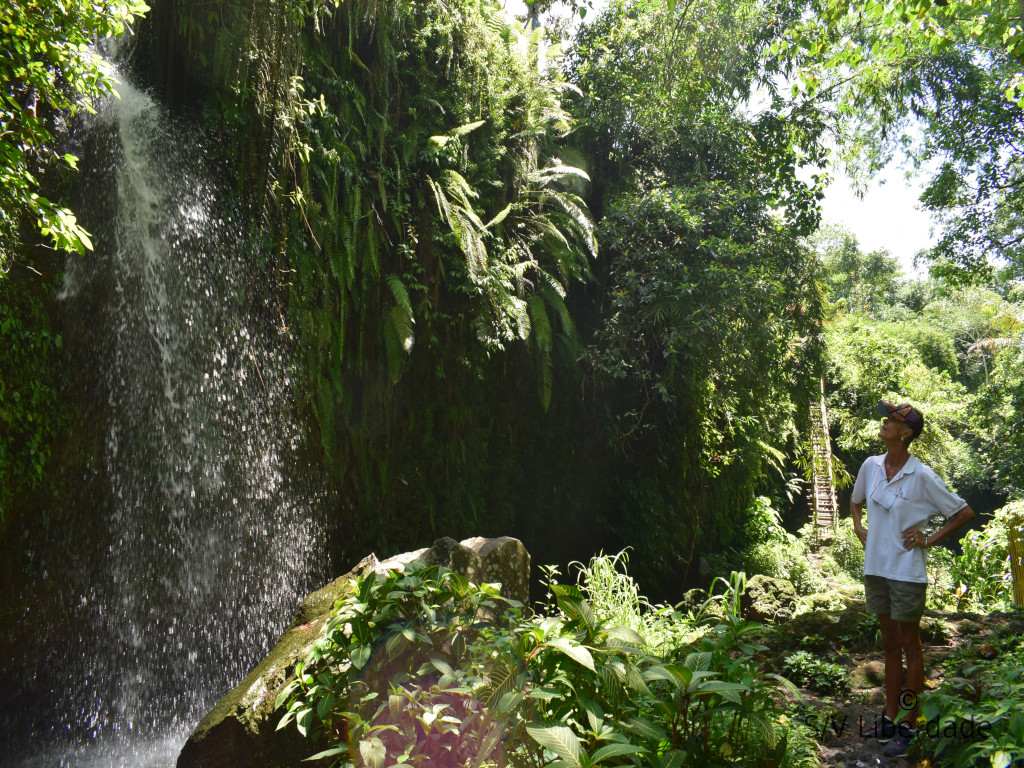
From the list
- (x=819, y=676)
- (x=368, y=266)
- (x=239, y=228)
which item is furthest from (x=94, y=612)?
(x=819, y=676)

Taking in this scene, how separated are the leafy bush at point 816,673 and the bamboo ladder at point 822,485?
9.42 meters

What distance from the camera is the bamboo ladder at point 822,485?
41.6ft

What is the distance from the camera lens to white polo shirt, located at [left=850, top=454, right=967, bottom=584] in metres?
2.93

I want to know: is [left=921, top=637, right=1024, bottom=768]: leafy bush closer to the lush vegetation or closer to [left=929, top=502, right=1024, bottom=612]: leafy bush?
the lush vegetation

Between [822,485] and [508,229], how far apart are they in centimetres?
954

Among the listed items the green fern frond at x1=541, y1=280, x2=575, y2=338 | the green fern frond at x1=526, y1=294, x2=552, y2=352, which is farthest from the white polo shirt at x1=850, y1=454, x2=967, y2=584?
the green fern frond at x1=541, y1=280, x2=575, y2=338

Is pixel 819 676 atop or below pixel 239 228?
below

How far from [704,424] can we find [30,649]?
7953mm

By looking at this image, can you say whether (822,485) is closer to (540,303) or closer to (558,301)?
(558,301)

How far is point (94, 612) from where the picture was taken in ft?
14.4

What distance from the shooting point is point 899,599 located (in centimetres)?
293

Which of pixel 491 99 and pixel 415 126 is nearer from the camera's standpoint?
pixel 415 126

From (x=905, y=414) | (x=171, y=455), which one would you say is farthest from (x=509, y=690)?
(x=171, y=455)

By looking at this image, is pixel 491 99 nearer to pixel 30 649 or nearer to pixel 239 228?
pixel 239 228
